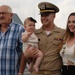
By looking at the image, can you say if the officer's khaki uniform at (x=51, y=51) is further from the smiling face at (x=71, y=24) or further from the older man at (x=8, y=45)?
the older man at (x=8, y=45)

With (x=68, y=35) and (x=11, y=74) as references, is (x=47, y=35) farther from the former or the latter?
(x=11, y=74)

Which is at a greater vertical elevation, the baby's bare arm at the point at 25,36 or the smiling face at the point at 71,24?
the smiling face at the point at 71,24

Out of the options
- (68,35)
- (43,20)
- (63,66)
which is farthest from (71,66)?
(43,20)

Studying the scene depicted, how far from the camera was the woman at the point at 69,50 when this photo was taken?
473 centimetres

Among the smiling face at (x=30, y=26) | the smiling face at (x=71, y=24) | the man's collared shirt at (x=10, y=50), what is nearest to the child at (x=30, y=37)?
the smiling face at (x=30, y=26)

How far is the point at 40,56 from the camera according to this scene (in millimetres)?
5051

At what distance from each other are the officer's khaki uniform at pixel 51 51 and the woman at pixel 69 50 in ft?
0.60

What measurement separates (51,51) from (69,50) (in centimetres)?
38

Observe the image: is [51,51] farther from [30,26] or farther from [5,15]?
[5,15]

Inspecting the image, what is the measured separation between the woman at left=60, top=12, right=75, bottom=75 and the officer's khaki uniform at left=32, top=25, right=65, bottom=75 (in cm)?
18

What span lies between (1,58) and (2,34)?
1.41 ft

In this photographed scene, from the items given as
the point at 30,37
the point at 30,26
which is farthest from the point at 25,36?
the point at 30,26

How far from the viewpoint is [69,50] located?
15.5ft

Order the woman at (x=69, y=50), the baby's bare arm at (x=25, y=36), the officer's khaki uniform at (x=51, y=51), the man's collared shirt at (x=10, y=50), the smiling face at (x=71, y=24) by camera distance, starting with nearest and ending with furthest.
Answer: the woman at (x=69, y=50) → the smiling face at (x=71, y=24) → the officer's khaki uniform at (x=51, y=51) → the baby's bare arm at (x=25, y=36) → the man's collared shirt at (x=10, y=50)
